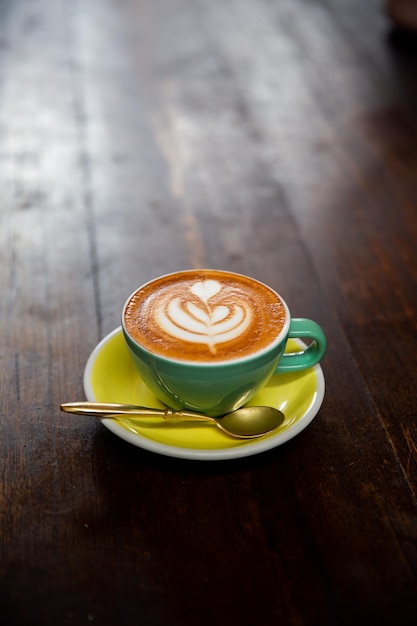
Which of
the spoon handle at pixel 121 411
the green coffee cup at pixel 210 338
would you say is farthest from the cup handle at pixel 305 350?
the spoon handle at pixel 121 411

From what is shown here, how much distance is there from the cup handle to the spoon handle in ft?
0.37

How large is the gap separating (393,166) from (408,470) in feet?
2.81

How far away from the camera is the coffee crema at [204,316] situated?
67cm

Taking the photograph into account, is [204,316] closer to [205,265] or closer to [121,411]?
[121,411]

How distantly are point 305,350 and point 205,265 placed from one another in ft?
1.16

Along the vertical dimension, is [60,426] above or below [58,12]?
above

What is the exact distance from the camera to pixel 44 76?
1733mm

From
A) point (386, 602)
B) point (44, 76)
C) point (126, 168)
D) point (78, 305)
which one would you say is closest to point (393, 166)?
point (126, 168)

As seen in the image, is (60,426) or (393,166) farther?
(393,166)

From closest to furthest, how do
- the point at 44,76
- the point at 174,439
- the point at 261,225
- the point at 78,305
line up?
the point at 174,439
the point at 78,305
the point at 261,225
the point at 44,76

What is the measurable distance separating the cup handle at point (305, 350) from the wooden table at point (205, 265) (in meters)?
0.06

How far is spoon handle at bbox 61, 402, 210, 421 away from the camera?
0.67 metres

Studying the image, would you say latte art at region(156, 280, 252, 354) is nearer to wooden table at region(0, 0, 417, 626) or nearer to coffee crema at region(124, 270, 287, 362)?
coffee crema at region(124, 270, 287, 362)

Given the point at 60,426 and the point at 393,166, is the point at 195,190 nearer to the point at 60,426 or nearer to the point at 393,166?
the point at 393,166
